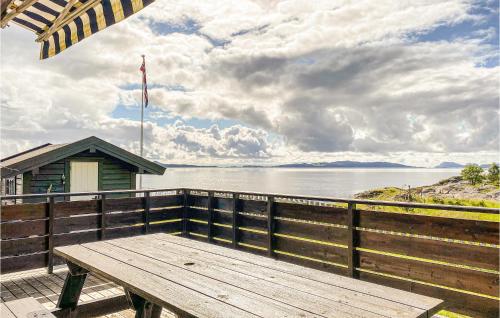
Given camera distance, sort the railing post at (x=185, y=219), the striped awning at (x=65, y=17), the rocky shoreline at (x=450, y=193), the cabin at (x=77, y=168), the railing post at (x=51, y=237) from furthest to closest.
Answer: the rocky shoreline at (x=450, y=193), the cabin at (x=77, y=168), the railing post at (x=185, y=219), the railing post at (x=51, y=237), the striped awning at (x=65, y=17)

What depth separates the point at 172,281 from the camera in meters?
1.97

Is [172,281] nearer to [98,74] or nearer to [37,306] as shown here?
[37,306]

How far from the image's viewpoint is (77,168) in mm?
10391

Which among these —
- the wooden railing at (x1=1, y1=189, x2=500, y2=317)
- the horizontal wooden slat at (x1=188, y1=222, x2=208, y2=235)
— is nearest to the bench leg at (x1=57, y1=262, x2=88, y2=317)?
the wooden railing at (x1=1, y1=189, x2=500, y2=317)

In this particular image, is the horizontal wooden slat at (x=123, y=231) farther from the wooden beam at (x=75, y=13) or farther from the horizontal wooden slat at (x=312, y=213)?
the wooden beam at (x=75, y=13)

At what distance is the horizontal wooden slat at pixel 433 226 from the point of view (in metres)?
3.28

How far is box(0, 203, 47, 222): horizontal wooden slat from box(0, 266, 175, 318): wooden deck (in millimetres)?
889

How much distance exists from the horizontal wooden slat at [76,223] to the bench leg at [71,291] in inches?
105

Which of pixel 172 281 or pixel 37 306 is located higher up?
pixel 172 281

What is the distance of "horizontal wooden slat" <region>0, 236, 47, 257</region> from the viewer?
Result: 4.93 metres

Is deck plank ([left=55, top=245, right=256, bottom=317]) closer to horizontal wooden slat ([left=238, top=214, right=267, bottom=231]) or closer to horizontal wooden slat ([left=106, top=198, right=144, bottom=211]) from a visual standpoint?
horizontal wooden slat ([left=238, top=214, right=267, bottom=231])

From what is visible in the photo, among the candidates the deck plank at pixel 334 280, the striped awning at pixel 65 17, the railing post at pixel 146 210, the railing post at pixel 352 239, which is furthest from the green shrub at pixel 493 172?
the striped awning at pixel 65 17

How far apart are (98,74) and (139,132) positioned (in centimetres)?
345

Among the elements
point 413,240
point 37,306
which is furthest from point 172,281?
point 413,240
